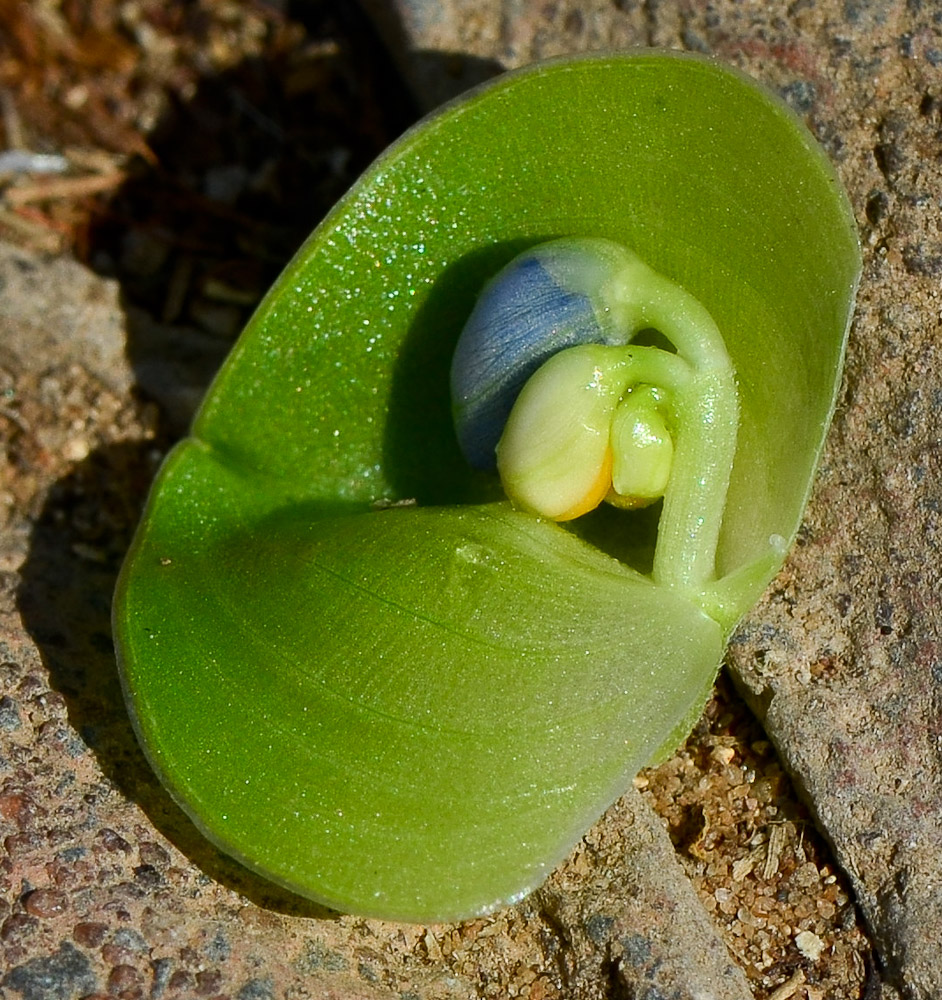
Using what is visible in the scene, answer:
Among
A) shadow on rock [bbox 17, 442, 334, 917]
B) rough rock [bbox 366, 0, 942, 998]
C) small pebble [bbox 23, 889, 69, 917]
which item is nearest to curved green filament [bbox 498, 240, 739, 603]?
rough rock [bbox 366, 0, 942, 998]

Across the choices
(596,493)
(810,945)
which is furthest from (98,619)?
(810,945)

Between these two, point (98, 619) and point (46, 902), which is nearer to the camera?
point (46, 902)

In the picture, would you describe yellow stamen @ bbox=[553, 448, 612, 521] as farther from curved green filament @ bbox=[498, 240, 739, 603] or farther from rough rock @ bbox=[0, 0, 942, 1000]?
rough rock @ bbox=[0, 0, 942, 1000]

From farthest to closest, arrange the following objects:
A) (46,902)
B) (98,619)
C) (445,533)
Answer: (98,619), (445,533), (46,902)

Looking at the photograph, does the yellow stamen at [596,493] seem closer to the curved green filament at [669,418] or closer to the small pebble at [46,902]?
the curved green filament at [669,418]

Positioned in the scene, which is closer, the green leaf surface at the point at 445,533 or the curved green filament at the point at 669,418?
the green leaf surface at the point at 445,533

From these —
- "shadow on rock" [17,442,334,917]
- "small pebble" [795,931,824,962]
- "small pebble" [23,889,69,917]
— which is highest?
"small pebble" [795,931,824,962]

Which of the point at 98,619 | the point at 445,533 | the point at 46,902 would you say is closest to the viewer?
the point at 46,902

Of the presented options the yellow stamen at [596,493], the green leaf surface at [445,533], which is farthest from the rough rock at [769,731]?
the yellow stamen at [596,493]

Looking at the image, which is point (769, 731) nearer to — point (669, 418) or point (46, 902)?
point (669, 418)

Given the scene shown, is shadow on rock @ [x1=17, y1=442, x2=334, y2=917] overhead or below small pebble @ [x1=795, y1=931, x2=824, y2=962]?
below
